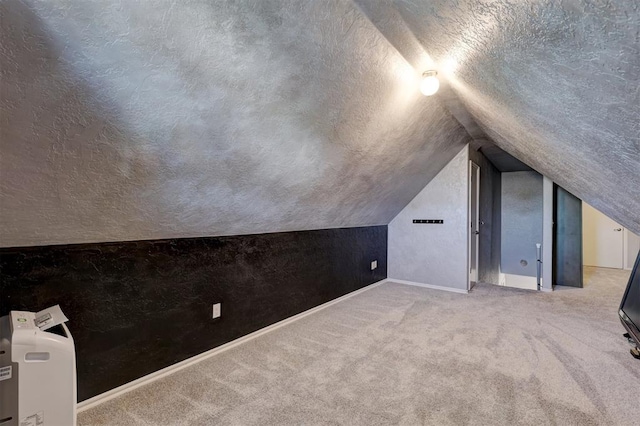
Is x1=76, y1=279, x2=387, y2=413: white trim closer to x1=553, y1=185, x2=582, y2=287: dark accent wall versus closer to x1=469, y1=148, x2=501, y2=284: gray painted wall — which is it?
x1=469, y1=148, x2=501, y2=284: gray painted wall

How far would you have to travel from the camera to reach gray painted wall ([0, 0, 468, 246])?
1009 mm

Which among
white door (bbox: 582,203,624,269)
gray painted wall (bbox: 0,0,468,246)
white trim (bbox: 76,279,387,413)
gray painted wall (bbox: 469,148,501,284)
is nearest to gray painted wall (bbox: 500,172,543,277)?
gray painted wall (bbox: 469,148,501,284)

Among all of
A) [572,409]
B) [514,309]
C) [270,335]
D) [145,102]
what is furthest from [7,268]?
[514,309]

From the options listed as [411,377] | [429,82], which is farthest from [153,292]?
[429,82]

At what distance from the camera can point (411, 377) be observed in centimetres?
204

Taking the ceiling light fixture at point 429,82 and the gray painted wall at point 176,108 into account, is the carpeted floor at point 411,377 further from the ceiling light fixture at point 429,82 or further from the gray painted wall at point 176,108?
the ceiling light fixture at point 429,82

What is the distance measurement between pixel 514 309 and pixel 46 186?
4.26m

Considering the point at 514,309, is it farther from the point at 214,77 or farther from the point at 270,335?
the point at 214,77

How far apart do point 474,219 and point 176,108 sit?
432cm

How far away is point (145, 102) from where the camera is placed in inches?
49.1

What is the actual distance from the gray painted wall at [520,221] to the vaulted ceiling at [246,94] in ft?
13.4

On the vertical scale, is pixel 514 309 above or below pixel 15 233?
below

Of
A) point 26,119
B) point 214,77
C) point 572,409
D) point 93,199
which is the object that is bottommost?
point 572,409

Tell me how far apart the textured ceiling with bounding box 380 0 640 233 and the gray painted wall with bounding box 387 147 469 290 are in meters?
2.04
